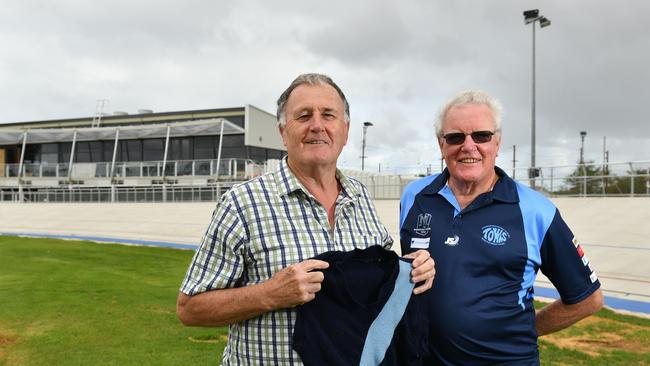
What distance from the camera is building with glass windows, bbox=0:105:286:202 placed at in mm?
32375

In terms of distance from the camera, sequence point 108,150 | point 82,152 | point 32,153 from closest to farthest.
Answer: point 108,150, point 82,152, point 32,153

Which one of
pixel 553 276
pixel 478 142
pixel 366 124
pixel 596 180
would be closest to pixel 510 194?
pixel 478 142

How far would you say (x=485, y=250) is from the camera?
2414 millimetres

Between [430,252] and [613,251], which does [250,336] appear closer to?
[430,252]

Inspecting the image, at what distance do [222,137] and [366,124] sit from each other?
19764mm

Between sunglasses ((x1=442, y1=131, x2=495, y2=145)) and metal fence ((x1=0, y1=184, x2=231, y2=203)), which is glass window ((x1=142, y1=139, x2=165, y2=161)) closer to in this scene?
metal fence ((x1=0, y1=184, x2=231, y2=203))

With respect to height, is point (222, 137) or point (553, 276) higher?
point (222, 137)

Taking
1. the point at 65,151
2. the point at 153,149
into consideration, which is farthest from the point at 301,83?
the point at 65,151

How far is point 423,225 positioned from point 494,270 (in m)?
0.41

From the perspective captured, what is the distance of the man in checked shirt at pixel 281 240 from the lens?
6.47 ft

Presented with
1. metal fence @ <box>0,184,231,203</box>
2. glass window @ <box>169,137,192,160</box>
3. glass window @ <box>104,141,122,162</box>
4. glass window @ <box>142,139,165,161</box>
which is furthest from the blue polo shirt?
glass window @ <box>104,141,122,162</box>

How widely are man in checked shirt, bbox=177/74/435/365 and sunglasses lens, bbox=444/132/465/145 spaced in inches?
24.4

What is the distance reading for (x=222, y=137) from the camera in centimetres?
3541

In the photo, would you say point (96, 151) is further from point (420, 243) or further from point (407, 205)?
point (420, 243)
